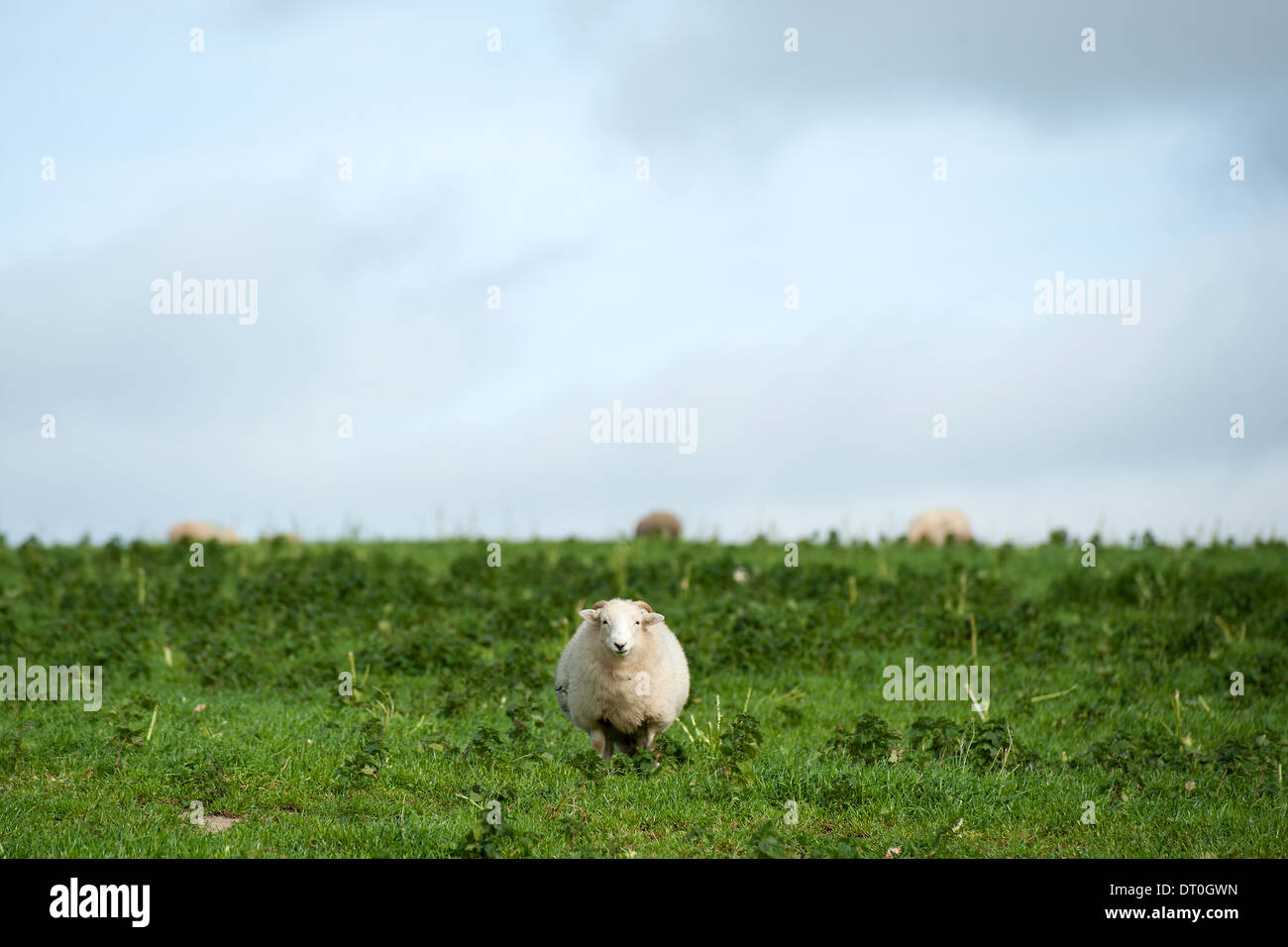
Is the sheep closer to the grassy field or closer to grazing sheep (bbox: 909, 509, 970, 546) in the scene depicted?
the grassy field

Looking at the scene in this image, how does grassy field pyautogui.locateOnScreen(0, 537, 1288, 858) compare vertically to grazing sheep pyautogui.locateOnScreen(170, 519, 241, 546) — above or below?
below

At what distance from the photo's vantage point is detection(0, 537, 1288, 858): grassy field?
29.6 ft

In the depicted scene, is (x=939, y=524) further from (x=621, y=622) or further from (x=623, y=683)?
(x=621, y=622)

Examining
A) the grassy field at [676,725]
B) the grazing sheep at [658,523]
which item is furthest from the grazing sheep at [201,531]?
the grazing sheep at [658,523]

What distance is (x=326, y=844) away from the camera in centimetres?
857

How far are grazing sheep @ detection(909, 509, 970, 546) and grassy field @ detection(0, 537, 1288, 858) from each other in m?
6.12

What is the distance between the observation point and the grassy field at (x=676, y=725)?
902 cm

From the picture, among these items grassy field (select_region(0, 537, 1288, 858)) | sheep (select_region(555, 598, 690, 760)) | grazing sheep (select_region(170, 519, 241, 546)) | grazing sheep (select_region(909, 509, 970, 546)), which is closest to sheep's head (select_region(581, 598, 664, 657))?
sheep (select_region(555, 598, 690, 760))

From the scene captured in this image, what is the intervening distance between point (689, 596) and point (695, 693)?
494cm

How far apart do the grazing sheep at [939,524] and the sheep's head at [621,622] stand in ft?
66.0
